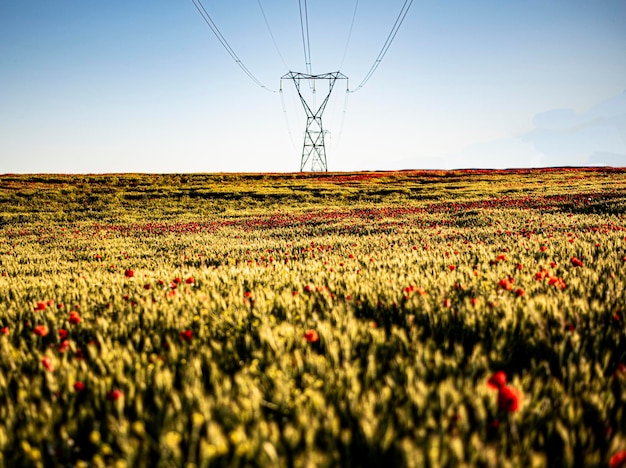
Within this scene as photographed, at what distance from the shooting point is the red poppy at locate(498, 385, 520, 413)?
1381 millimetres

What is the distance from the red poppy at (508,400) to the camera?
1.38 meters

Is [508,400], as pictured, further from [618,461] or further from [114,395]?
[114,395]

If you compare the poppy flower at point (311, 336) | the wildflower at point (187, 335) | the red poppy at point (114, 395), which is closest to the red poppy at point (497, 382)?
the poppy flower at point (311, 336)

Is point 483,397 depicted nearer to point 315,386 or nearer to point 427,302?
point 315,386

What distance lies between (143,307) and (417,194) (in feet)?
113

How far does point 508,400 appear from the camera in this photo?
4.58 feet

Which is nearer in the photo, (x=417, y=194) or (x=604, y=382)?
(x=604, y=382)

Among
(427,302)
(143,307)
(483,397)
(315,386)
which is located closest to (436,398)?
(483,397)

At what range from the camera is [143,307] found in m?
3.16

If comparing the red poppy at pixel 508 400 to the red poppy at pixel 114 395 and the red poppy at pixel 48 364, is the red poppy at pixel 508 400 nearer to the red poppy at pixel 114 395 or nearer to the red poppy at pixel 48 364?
the red poppy at pixel 114 395

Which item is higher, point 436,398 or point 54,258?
point 436,398

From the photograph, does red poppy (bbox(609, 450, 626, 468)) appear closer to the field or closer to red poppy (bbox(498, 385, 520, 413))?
the field

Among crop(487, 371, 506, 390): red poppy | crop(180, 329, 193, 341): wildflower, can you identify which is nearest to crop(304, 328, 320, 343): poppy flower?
crop(180, 329, 193, 341): wildflower

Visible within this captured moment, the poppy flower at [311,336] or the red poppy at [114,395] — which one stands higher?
the poppy flower at [311,336]
